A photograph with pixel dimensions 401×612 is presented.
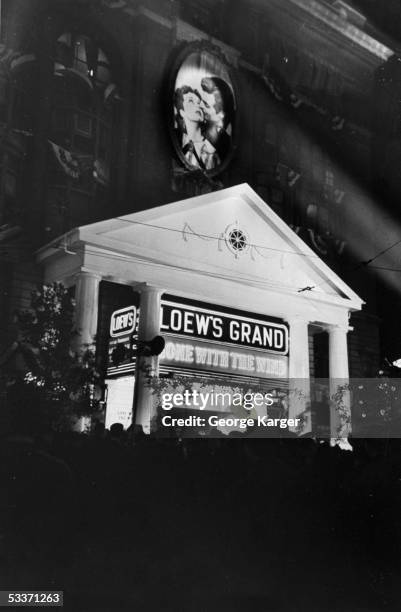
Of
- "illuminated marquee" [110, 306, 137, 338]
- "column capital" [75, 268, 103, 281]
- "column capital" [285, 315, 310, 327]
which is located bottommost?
"illuminated marquee" [110, 306, 137, 338]

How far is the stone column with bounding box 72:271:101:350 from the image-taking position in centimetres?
326

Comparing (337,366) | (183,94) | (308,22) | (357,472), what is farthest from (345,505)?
(308,22)

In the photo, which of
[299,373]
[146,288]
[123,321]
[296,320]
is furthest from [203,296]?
[299,373]

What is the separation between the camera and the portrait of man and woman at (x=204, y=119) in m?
4.01

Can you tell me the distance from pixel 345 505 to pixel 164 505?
1127 millimetres

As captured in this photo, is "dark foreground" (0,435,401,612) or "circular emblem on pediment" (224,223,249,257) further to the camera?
"circular emblem on pediment" (224,223,249,257)

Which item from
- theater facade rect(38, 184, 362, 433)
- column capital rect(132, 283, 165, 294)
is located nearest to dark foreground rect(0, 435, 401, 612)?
theater facade rect(38, 184, 362, 433)

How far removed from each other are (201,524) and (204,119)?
2589mm

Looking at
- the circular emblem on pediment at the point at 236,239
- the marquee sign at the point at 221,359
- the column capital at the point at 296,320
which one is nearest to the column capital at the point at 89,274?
the marquee sign at the point at 221,359

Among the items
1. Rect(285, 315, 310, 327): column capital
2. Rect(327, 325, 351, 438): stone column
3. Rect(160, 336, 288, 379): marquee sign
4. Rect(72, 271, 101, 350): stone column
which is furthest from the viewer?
Rect(285, 315, 310, 327): column capital

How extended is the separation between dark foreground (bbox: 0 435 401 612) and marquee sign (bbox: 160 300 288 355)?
2.08ft

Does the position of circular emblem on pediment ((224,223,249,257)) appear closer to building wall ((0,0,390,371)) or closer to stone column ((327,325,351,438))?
building wall ((0,0,390,371))

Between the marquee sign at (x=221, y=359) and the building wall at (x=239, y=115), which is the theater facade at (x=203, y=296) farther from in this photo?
the building wall at (x=239, y=115)

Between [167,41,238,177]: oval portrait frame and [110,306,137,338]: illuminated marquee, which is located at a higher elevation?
[167,41,238,177]: oval portrait frame
